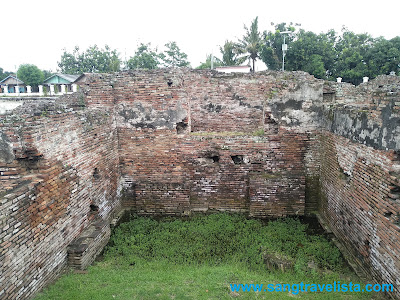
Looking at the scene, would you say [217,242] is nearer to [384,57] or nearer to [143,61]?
[384,57]

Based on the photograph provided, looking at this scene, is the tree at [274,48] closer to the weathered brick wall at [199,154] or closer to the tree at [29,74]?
the weathered brick wall at [199,154]

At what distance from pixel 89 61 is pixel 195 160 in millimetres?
36774

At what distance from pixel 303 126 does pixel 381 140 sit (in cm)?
240

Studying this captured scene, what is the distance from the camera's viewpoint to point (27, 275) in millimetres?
3414

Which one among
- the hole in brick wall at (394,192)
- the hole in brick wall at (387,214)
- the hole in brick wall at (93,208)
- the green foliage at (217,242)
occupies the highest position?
the hole in brick wall at (394,192)

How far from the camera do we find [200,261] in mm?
4504

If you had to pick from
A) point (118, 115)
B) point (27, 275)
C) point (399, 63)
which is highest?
point (399, 63)

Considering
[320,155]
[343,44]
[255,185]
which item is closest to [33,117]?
[255,185]

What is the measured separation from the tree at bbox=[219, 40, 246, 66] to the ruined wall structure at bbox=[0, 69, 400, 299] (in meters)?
22.6

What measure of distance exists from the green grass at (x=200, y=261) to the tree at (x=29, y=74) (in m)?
32.1

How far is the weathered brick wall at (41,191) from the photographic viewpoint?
3246mm

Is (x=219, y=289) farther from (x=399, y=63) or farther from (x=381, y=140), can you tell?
(x=399, y=63)

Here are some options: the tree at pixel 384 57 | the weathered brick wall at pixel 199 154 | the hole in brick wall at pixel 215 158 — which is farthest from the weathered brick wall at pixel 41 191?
the tree at pixel 384 57

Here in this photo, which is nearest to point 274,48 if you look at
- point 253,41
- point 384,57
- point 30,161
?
point 253,41
